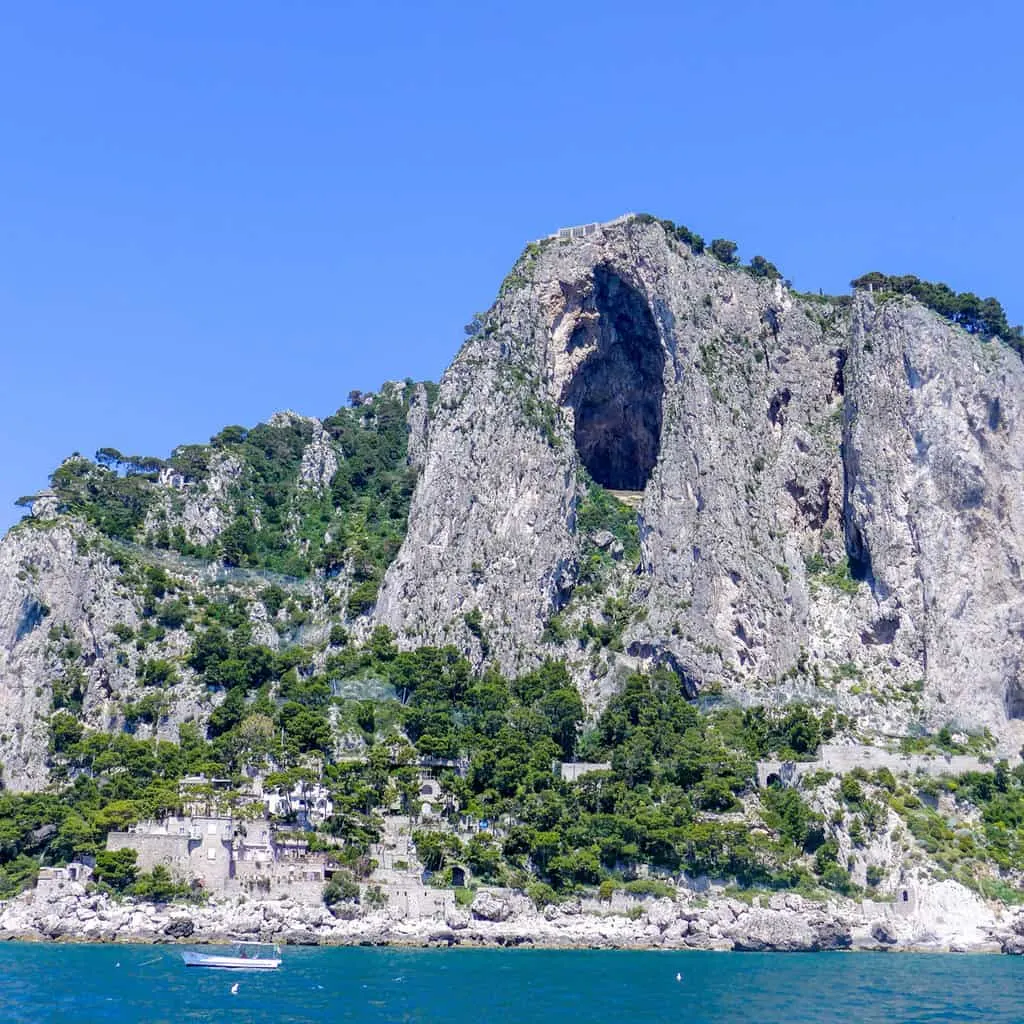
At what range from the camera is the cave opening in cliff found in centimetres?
12238

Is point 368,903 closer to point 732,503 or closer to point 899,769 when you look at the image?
point 899,769

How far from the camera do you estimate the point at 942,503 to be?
106188 millimetres

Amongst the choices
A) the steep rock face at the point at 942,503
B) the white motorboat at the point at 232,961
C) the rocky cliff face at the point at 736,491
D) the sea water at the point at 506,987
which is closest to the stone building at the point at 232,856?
the sea water at the point at 506,987

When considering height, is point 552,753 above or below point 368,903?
above

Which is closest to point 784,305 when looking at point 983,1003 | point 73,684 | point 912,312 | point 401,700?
point 912,312

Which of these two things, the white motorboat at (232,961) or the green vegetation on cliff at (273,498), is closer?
the white motorboat at (232,961)

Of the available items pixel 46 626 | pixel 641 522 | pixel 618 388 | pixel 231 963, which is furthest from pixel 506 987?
pixel 618 388

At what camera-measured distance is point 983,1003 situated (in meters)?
54.5

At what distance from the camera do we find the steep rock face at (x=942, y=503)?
329 ft

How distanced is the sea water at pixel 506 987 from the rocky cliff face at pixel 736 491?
112 ft

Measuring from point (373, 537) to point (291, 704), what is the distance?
29.4 m

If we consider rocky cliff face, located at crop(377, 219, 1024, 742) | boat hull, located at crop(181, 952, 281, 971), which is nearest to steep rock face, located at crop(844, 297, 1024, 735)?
rocky cliff face, located at crop(377, 219, 1024, 742)

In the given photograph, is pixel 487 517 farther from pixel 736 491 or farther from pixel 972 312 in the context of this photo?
pixel 972 312

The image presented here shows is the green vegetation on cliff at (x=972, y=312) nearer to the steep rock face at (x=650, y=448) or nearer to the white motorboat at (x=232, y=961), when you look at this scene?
the steep rock face at (x=650, y=448)
